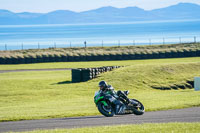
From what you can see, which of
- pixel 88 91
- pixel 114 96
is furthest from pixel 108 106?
pixel 88 91

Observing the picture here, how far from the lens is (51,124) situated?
15.5 m

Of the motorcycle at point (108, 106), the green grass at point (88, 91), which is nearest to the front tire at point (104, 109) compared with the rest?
the motorcycle at point (108, 106)

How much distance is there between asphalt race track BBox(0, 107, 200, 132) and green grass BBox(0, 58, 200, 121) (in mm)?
1950

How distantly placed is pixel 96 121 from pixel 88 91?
1474 centimetres

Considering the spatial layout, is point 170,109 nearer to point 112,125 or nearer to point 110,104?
point 110,104

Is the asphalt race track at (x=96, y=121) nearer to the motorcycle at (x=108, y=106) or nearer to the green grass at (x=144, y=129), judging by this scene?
the motorcycle at (x=108, y=106)

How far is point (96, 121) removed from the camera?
15922 mm

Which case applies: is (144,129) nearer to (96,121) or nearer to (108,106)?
(96,121)

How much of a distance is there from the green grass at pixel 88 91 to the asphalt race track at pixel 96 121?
1.95 m

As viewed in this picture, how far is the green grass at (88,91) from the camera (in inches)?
825

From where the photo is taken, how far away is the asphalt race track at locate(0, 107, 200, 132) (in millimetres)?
15070

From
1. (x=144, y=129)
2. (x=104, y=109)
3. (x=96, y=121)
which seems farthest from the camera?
(x=104, y=109)

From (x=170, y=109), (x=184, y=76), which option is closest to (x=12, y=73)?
(x=184, y=76)

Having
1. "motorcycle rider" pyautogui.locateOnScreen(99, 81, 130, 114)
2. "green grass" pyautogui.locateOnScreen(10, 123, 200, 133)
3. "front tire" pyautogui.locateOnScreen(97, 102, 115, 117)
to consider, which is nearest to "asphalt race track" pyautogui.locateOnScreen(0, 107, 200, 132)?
"front tire" pyautogui.locateOnScreen(97, 102, 115, 117)
